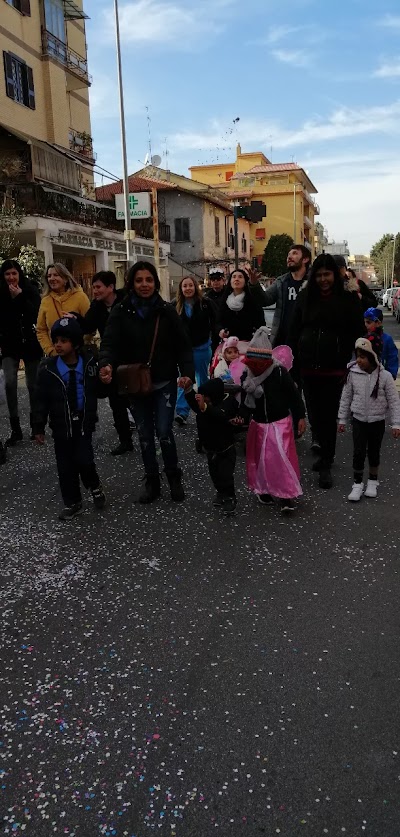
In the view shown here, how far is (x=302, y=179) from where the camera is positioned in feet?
224

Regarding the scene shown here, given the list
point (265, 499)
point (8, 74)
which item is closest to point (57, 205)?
point (8, 74)

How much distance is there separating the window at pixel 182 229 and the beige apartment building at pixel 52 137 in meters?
11.5

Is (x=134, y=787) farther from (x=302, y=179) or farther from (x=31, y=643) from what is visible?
(x=302, y=179)

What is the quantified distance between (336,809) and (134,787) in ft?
2.19

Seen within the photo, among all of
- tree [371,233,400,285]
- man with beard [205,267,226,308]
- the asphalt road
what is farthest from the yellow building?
the asphalt road

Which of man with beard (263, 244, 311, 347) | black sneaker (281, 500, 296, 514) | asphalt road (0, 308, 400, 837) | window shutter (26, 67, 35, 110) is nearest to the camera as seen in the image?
asphalt road (0, 308, 400, 837)

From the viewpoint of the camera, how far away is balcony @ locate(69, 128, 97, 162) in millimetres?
27297

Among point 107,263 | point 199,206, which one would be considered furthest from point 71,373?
point 199,206

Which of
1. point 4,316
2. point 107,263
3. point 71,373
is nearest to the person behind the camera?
point 71,373

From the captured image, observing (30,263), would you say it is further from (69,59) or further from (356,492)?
(69,59)

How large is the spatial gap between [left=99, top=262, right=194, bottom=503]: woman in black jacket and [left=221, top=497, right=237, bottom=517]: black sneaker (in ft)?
1.51

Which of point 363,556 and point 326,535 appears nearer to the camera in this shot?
point 363,556

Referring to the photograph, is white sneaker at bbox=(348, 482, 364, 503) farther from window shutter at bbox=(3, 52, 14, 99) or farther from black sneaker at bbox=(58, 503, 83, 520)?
window shutter at bbox=(3, 52, 14, 99)

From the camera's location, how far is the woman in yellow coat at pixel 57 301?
5887 millimetres
